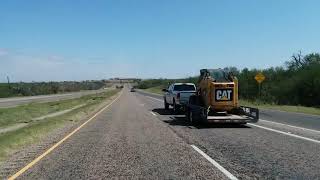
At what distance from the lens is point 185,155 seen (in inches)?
531

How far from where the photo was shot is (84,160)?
42.0 feet

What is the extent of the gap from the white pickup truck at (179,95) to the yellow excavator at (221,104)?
675 centimetres

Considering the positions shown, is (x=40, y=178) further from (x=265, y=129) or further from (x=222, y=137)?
(x=265, y=129)

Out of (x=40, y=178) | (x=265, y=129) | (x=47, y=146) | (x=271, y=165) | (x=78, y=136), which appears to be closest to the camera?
(x=40, y=178)

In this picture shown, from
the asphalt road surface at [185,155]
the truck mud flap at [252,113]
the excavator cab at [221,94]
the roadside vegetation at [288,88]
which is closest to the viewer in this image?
the asphalt road surface at [185,155]

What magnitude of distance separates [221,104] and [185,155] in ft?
33.1

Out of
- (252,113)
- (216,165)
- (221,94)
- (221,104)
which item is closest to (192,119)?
(221,104)

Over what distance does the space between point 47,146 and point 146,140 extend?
3264 mm

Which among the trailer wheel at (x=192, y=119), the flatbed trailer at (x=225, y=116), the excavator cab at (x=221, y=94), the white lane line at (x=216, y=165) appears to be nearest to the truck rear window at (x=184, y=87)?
the trailer wheel at (x=192, y=119)

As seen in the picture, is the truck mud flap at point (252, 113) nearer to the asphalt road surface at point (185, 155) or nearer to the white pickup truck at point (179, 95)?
the asphalt road surface at point (185, 155)

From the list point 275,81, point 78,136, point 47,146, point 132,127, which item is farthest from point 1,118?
point 275,81

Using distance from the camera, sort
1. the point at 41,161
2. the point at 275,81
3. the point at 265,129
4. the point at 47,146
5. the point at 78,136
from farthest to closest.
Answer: the point at 275,81
the point at 265,129
the point at 78,136
the point at 47,146
the point at 41,161

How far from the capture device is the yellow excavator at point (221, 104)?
73.9 feet

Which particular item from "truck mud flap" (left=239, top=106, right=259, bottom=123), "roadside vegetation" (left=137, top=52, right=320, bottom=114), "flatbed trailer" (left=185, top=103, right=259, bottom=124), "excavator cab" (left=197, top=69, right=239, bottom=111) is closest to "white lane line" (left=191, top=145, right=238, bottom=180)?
"flatbed trailer" (left=185, top=103, right=259, bottom=124)
